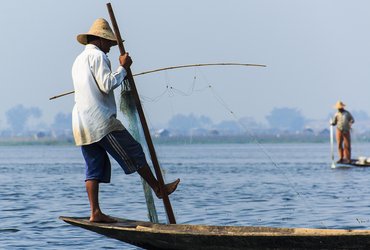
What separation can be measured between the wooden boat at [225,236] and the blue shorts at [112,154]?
0.48 meters

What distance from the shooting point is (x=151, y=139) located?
10.2 m

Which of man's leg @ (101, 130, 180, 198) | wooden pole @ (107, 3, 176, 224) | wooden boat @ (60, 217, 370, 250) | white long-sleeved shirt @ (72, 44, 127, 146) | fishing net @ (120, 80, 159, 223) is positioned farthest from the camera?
fishing net @ (120, 80, 159, 223)

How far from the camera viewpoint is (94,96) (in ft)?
31.3

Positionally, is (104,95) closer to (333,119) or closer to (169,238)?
(169,238)

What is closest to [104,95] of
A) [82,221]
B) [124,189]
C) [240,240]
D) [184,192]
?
[82,221]

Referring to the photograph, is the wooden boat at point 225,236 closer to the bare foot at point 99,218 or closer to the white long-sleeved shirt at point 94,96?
the bare foot at point 99,218

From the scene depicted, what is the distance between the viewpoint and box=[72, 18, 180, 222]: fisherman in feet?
31.3

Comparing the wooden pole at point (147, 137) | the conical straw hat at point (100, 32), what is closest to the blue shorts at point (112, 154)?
the wooden pole at point (147, 137)

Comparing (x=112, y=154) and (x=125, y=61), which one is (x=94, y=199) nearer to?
(x=112, y=154)

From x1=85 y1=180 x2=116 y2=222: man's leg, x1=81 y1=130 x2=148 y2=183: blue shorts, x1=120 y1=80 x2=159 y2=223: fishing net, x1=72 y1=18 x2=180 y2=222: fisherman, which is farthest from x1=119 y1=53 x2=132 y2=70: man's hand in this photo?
x1=85 y1=180 x2=116 y2=222: man's leg

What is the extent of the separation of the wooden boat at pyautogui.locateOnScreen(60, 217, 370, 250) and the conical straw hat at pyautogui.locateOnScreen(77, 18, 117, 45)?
1661 mm

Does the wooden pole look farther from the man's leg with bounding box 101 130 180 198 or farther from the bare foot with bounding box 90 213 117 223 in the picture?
the bare foot with bounding box 90 213 117 223

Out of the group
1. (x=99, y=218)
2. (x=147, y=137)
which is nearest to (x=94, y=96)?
(x=147, y=137)

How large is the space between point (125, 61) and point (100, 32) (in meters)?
0.35
